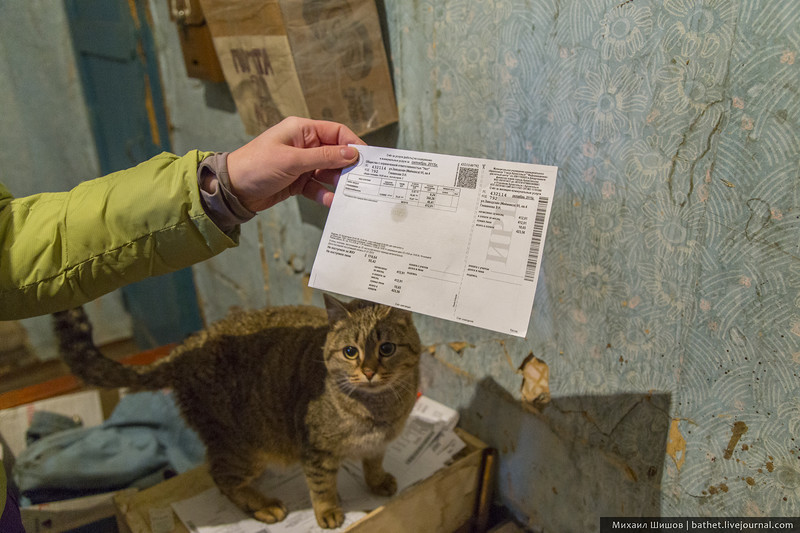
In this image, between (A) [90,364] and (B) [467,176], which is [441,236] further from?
(A) [90,364]

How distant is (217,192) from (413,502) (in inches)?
31.7

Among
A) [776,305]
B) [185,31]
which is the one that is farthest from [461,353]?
[185,31]

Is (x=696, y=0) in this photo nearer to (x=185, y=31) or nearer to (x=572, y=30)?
(x=572, y=30)

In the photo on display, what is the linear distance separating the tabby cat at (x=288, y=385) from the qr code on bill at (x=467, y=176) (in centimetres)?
32

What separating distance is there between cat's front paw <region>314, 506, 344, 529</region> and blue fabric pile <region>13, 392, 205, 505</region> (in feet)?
2.10

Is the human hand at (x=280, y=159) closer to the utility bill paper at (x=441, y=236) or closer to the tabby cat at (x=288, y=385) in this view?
the utility bill paper at (x=441, y=236)

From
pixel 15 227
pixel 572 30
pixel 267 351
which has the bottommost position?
pixel 267 351

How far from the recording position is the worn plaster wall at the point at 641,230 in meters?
0.74

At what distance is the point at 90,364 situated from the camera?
1.13 meters

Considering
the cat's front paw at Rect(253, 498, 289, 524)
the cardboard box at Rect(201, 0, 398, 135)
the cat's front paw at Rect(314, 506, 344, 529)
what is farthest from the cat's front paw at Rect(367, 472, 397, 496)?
the cardboard box at Rect(201, 0, 398, 135)

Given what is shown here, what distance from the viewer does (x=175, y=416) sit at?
175 centimetres

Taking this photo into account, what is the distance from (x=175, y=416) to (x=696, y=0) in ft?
5.94

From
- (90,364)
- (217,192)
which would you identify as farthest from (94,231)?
(90,364)

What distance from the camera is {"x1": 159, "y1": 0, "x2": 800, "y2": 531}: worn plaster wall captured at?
742 mm
